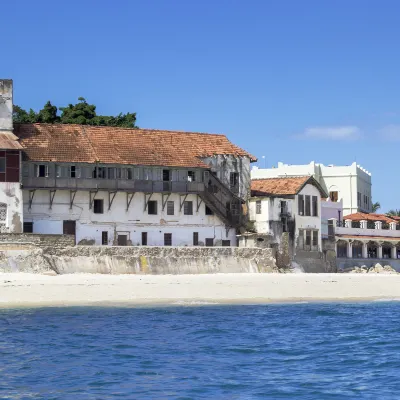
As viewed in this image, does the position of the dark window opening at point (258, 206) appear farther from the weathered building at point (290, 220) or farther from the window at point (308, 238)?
the window at point (308, 238)

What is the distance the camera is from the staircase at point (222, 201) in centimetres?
6600

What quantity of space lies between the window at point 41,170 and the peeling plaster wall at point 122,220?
1.09m

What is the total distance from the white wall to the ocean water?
52.4ft

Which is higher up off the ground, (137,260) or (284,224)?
(284,224)

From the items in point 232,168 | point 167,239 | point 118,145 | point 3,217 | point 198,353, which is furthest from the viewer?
point 232,168

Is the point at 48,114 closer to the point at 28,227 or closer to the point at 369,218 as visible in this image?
the point at 28,227

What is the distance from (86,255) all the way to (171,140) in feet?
48.4

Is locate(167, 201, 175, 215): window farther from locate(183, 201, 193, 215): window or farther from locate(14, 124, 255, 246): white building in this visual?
locate(183, 201, 193, 215): window

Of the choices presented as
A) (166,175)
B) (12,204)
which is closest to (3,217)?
(12,204)

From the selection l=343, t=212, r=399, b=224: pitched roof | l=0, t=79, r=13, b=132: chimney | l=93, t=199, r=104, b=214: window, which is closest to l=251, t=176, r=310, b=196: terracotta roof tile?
l=343, t=212, r=399, b=224: pitched roof

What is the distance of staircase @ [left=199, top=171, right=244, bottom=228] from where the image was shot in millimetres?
66000

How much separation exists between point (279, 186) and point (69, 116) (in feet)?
58.7

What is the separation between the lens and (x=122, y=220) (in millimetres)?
63562

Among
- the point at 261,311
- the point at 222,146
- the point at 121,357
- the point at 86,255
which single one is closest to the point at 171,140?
the point at 222,146
